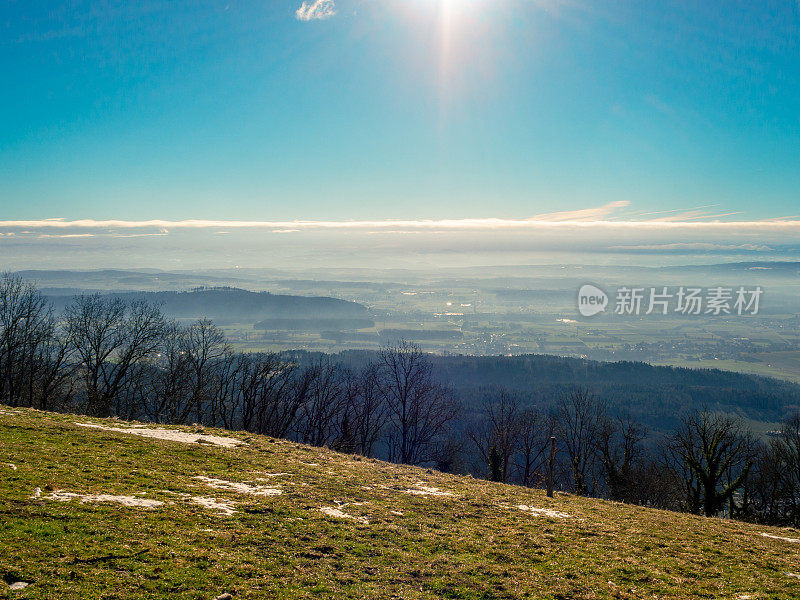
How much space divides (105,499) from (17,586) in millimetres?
4239

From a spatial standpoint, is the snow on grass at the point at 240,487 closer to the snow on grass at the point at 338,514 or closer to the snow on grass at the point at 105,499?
the snow on grass at the point at 338,514

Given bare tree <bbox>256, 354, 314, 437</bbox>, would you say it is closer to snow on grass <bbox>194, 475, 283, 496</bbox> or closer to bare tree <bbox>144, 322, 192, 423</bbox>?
bare tree <bbox>144, 322, 192, 423</bbox>

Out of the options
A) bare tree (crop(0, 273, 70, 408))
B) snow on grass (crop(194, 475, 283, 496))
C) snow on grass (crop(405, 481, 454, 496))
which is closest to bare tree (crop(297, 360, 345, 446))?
bare tree (crop(0, 273, 70, 408))

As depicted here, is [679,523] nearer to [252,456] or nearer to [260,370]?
[252,456]

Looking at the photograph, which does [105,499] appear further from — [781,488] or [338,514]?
[781,488]

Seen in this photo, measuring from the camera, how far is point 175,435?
1992 centimetres

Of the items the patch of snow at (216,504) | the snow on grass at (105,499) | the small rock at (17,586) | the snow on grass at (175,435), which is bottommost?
the snow on grass at (175,435)

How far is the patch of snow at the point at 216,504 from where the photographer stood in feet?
36.9

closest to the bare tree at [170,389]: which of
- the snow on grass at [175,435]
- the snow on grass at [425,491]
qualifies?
the snow on grass at [175,435]

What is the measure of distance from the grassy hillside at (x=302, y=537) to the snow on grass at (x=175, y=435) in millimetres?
1618

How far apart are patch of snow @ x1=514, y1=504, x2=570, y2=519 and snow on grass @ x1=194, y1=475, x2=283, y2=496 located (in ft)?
29.3

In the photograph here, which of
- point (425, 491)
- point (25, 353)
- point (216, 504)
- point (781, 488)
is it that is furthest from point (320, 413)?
point (781, 488)

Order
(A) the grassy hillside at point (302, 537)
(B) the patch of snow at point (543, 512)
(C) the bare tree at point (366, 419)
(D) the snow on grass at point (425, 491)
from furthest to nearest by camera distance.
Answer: (C) the bare tree at point (366, 419) < (D) the snow on grass at point (425, 491) < (B) the patch of snow at point (543, 512) < (A) the grassy hillside at point (302, 537)

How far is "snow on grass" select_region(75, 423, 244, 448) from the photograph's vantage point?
18.8 metres
